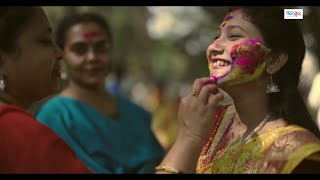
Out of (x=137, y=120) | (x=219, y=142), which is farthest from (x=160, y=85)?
(x=219, y=142)

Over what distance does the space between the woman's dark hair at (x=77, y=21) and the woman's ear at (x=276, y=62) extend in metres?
0.73

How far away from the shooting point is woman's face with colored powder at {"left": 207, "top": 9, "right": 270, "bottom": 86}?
2.42 metres

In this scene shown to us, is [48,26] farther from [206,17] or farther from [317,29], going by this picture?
[317,29]

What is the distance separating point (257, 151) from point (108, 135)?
0.75m

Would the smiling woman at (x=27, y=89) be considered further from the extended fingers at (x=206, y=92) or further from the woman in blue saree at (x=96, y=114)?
the extended fingers at (x=206, y=92)

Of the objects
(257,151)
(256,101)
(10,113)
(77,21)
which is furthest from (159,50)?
(10,113)

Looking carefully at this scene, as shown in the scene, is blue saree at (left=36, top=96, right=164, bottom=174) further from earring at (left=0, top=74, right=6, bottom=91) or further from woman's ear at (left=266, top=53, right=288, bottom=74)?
woman's ear at (left=266, top=53, right=288, bottom=74)

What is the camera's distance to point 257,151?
93.6 inches

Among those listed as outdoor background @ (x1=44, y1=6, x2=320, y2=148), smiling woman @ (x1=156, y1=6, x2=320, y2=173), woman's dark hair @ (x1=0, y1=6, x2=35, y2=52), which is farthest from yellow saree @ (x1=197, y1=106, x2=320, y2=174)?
woman's dark hair @ (x1=0, y1=6, x2=35, y2=52)

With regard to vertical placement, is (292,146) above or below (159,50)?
below

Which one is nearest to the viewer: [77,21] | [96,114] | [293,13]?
[293,13]

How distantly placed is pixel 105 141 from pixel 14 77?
64 cm

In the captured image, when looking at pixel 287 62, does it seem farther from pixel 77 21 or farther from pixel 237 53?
pixel 77 21

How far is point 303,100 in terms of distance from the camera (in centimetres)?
247
